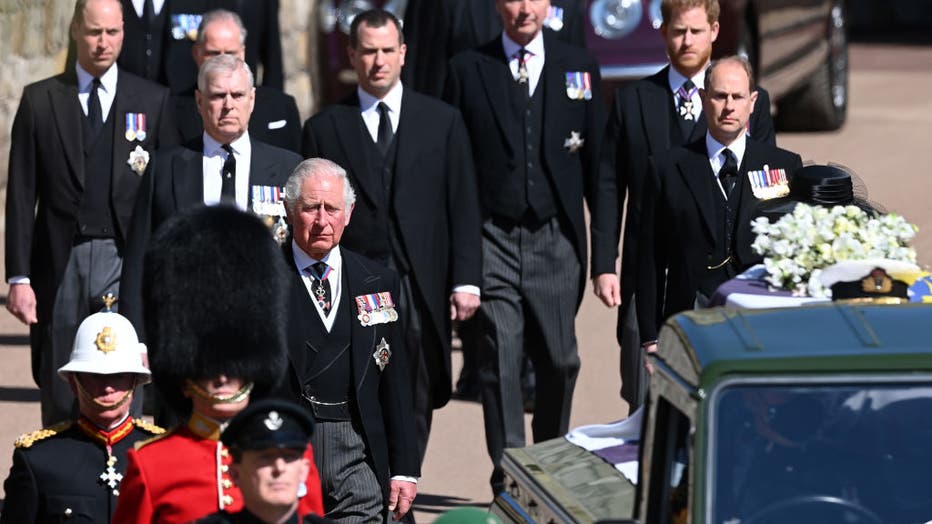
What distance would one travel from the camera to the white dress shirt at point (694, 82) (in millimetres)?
8383

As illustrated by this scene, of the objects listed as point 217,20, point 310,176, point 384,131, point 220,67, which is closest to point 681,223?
point 384,131

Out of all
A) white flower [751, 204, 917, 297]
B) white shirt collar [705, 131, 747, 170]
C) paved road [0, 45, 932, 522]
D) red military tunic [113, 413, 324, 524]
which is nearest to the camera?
red military tunic [113, 413, 324, 524]

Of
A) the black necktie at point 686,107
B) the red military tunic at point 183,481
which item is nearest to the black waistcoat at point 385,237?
the black necktie at point 686,107

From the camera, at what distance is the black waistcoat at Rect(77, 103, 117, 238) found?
8695 mm

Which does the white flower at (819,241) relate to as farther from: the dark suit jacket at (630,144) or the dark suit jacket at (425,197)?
the dark suit jacket at (425,197)

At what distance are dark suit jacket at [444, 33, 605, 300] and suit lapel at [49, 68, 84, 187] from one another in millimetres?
1527

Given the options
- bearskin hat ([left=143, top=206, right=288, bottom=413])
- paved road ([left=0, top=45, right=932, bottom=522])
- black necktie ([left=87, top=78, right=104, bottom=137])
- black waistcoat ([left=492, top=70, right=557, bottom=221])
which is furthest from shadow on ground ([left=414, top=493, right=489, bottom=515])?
bearskin hat ([left=143, top=206, right=288, bottom=413])

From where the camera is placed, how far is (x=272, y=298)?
17.1 feet

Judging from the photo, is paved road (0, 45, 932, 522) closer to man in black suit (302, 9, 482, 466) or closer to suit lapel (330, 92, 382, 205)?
man in black suit (302, 9, 482, 466)

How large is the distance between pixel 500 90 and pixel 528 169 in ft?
1.18

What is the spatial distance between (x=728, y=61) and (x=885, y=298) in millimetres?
2438

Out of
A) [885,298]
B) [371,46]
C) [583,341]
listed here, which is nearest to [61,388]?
[371,46]

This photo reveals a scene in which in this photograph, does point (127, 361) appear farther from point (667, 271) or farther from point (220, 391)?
point (667, 271)

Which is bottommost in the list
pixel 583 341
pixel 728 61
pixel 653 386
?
pixel 583 341
